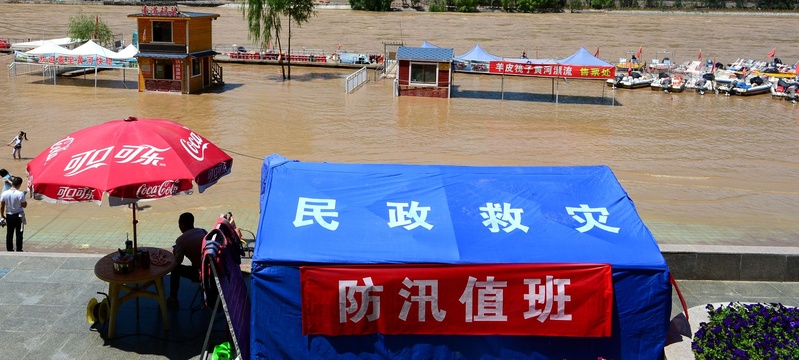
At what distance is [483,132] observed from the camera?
26.6m

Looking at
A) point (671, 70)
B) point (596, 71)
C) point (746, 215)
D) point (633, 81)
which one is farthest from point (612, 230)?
point (671, 70)

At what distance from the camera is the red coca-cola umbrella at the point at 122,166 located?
6938 millimetres

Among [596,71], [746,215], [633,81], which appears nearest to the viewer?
[746,215]

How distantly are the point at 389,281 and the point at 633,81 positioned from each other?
3650cm

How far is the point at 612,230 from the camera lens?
681 cm

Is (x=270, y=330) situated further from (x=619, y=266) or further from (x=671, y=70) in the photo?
(x=671, y=70)

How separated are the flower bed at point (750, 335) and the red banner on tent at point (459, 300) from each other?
874mm

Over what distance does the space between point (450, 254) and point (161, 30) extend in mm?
31087

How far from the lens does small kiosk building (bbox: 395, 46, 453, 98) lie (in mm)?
34469

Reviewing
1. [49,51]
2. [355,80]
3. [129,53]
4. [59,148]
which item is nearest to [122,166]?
[59,148]

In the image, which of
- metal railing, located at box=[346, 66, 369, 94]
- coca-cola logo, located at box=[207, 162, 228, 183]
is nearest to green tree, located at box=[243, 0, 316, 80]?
metal railing, located at box=[346, 66, 369, 94]

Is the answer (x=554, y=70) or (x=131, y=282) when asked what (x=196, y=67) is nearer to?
(x=554, y=70)

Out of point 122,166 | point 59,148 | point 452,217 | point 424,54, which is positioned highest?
point 424,54

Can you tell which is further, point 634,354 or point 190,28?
point 190,28
